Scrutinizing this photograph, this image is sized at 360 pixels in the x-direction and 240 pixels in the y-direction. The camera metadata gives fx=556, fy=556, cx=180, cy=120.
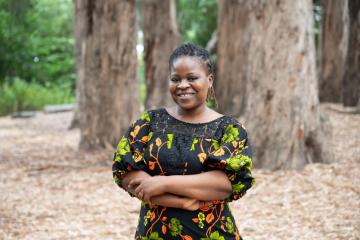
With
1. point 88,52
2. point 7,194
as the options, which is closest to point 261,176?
point 7,194

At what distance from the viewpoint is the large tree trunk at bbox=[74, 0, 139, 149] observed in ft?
28.8

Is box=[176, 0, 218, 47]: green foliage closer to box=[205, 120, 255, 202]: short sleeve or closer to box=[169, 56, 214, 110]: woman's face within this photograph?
box=[169, 56, 214, 110]: woman's face

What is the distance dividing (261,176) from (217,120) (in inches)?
173

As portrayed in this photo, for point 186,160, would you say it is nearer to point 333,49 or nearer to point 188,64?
point 188,64

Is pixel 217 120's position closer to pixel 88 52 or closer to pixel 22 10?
pixel 88 52

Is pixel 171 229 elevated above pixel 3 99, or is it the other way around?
pixel 171 229

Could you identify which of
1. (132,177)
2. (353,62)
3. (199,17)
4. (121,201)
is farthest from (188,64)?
(199,17)

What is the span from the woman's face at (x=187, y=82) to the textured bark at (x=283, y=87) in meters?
4.49

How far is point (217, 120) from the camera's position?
245cm

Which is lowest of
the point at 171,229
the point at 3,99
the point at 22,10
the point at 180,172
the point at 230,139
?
the point at 3,99

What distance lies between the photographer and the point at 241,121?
→ 1025 centimetres

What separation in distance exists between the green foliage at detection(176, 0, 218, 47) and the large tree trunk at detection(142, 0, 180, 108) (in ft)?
22.0

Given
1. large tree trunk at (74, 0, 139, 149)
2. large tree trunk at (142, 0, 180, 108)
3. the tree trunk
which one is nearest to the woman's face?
large tree trunk at (74, 0, 139, 149)

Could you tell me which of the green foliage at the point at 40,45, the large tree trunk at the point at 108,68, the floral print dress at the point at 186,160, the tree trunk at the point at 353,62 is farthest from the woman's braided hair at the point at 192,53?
the green foliage at the point at 40,45
